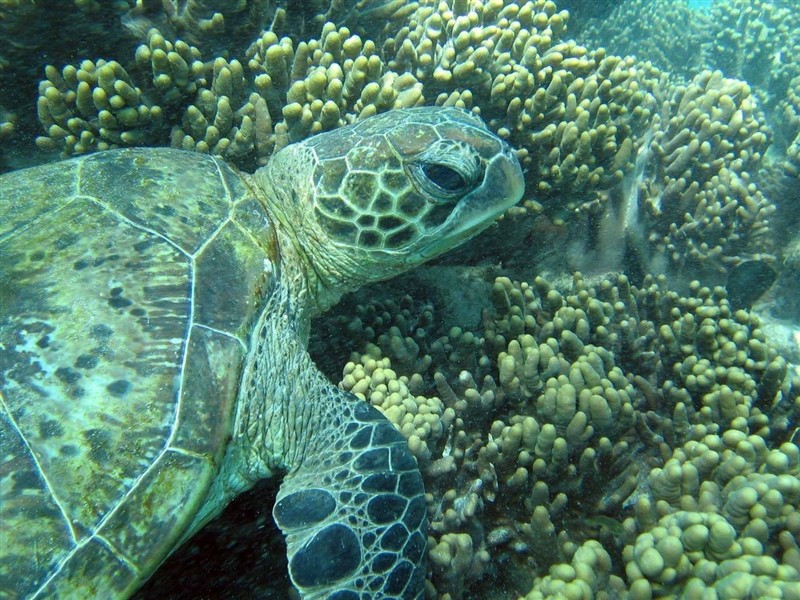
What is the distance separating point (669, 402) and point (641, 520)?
0.85m

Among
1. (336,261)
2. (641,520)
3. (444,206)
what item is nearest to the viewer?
(641,520)

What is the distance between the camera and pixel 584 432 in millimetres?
2008

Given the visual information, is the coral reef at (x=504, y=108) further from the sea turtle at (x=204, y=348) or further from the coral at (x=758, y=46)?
the coral at (x=758, y=46)

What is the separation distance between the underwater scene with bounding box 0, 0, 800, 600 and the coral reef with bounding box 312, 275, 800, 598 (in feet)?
0.04

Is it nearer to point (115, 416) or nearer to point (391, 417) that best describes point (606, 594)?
point (391, 417)

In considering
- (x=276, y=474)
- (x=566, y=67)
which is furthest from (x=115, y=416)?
(x=566, y=67)

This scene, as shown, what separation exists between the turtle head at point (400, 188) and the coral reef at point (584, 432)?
496 millimetres

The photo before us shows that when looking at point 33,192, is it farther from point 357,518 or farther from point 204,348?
point 357,518

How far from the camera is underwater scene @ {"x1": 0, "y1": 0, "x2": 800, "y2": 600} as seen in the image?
1.53m

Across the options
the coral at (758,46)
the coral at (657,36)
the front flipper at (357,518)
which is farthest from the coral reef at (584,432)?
the coral at (657,36)

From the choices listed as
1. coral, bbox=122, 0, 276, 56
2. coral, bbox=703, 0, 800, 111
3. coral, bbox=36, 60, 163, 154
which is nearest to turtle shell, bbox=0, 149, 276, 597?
coral, bbox=36, 60, 163, 154

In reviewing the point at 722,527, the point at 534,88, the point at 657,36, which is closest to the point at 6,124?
the point at 534,88

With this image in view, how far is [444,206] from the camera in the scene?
206 cm

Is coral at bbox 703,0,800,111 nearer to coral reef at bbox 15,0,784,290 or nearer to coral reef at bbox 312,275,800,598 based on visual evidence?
coral reef at bbox 15,0,784,290
